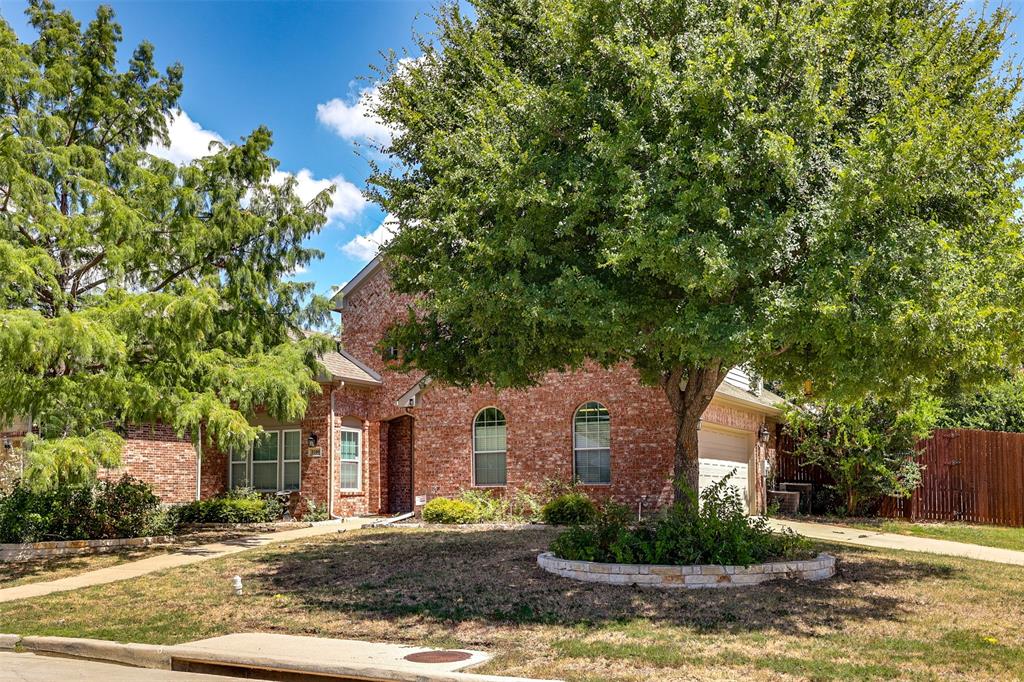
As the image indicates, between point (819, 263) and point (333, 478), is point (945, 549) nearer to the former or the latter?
point (819, 263)

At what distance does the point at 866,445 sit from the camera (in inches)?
830

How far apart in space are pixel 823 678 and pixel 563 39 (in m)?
8.02

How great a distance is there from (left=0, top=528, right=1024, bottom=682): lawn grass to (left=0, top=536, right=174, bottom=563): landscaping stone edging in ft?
11.0

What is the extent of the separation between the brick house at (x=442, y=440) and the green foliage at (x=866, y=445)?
1.35 m

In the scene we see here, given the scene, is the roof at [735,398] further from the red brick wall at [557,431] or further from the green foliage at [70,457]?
the green foliage at [70,457]

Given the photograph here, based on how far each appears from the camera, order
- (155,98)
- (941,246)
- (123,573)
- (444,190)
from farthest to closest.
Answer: (155,98)
(123,573)
(444,190)
(941,246)

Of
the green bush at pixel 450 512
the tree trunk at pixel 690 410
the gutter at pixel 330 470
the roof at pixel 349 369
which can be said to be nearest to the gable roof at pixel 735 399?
the roof at pixel 349 369

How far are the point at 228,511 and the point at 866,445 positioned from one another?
15.1 m

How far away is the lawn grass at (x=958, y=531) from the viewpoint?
17.9m

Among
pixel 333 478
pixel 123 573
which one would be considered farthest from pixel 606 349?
pixel 333 478

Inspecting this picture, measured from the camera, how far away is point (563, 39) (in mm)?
11492

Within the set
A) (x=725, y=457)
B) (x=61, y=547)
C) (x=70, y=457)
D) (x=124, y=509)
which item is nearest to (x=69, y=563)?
(x=61, y=547)

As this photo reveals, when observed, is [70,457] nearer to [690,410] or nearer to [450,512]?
[450,512]

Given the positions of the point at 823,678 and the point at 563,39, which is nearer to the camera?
the point at 823,678
